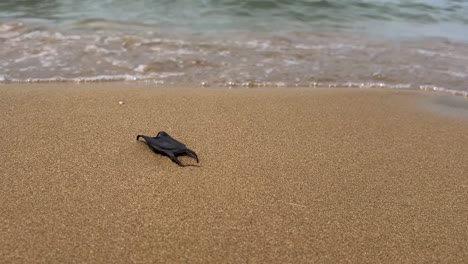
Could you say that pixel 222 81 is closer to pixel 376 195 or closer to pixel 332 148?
pixel 332 148

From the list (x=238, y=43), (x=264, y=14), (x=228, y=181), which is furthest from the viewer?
(x=264, y=14)

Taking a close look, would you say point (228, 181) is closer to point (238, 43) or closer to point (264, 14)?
point (238, 43)

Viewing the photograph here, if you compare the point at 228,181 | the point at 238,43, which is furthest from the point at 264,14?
the point at 228,181

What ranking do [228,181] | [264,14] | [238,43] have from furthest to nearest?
[264,14] → [238,43] → [228,181]

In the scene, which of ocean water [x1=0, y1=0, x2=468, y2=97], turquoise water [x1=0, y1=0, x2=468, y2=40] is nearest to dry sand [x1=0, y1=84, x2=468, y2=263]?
ocean water [x1=0, y1=0, x2=468, y2=97]

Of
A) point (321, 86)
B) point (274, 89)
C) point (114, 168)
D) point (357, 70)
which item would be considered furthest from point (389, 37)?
point (114, 168)

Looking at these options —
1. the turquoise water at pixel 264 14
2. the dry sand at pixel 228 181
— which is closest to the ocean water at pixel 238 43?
the turquoise water at pixel 264 14

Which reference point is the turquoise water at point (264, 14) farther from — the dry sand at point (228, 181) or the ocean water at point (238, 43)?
the dry sand at point (228, 181)
